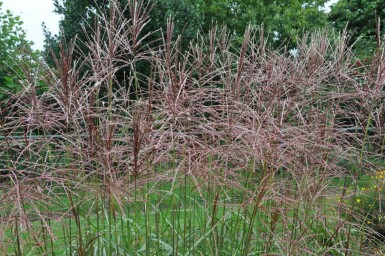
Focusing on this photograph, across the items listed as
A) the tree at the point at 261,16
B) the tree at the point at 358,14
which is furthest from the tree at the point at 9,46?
the tree at the point at 358,14

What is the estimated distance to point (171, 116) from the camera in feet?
7.63

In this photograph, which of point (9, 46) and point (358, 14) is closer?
point (9, 46)

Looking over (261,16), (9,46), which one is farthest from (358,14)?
(9,46)

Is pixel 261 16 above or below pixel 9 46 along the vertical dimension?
above

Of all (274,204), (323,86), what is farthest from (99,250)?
(323,86)

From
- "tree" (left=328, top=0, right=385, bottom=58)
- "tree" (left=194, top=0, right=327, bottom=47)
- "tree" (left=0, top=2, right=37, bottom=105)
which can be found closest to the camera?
"tree" (left=0, top=2, right=37, bottom=105)

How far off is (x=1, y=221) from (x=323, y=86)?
7.45ft

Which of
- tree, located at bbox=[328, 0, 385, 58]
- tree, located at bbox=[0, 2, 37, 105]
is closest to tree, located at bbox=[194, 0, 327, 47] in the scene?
tree, located at bbox=[328, 0, 385, 58]

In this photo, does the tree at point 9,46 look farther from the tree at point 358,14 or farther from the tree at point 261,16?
the tree at point 358,14

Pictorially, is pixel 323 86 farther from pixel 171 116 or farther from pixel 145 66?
pixel 145 66

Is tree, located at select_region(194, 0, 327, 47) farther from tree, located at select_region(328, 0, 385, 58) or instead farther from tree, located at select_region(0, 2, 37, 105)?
tree, located at select_region(0, 2, 37, 105)

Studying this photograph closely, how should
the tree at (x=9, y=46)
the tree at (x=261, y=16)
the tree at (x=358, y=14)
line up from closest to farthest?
the tree at (x=9, y=46)
the tree at (x=261, y=16)
the tree at (x=358, y=14)

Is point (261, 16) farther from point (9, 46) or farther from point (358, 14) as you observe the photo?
point (9, 46)

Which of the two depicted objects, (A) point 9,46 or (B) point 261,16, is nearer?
(A) point 9,46
